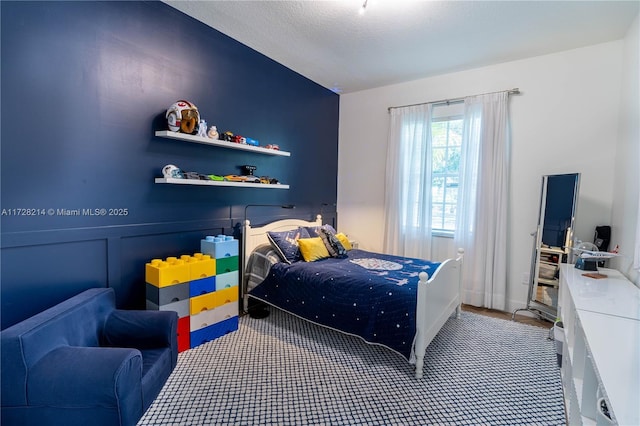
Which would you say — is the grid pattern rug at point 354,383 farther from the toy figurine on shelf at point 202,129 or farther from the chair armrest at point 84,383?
the toy figurine on shelf at point 202,129

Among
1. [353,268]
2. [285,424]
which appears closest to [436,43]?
[353,268]

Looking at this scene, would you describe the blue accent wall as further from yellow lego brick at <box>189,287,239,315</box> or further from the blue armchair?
the blue armchair

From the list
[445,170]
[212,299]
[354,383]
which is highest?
[445,170]

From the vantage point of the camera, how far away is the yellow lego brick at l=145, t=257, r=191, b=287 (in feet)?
7.73

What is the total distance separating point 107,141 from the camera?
90.8 inches

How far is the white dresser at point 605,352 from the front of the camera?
3.17ft

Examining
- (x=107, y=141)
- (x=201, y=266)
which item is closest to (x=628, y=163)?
(x=201, y=266)

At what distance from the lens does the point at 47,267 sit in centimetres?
204

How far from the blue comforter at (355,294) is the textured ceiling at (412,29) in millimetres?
2238

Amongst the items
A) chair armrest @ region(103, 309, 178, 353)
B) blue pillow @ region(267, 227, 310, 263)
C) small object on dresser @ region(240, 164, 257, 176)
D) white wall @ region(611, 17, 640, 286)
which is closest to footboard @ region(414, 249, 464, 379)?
white wall @ region(611, 17, 640, 286)

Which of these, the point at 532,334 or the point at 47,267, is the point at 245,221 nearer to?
the point at 47,267

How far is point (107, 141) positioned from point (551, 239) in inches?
160

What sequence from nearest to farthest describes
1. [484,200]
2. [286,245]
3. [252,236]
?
[286,245]
[252,236]
[484,200]

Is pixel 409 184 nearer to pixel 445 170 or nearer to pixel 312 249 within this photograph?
pixel 445 170
